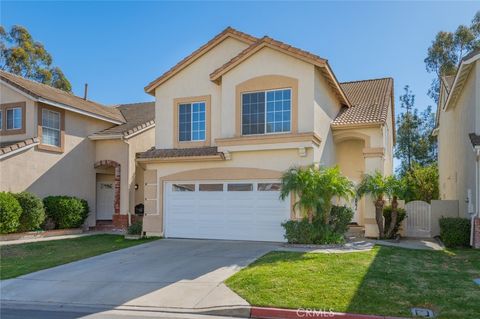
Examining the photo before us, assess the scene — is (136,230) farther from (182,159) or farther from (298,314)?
(298,314)

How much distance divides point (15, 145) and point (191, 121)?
7.95 m

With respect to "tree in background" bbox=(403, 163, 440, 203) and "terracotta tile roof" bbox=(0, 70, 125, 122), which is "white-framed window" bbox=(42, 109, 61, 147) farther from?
"tree in background" bbox=(403, 163, 440, 203)

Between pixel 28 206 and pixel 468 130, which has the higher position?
pixel 468 130

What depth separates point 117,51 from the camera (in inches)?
711

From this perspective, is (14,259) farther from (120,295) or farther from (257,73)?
(257,73)

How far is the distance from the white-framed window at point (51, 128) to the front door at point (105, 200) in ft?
12.2

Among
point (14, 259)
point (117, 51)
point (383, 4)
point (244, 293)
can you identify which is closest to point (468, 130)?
point (383, 4)

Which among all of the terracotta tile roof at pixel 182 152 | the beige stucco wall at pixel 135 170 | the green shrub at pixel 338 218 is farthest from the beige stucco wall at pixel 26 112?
the green shrub at pixel 338 218

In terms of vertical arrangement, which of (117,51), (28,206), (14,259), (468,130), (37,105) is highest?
(117,51)

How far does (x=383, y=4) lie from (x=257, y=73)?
5131mm

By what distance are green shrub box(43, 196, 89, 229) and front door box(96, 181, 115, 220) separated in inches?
93.6

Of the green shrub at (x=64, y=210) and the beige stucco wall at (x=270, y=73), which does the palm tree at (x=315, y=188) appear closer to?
the beige stucco wall at (x=270, y=73)

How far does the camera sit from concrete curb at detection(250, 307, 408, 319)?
21.9 feet

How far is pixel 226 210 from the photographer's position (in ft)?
51.7
